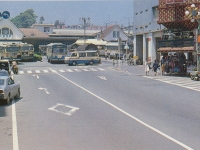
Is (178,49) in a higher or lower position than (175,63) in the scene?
higher

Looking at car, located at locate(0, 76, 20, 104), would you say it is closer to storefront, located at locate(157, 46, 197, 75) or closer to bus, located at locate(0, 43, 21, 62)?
storefront, located at locate(157, 46, 197, 75)

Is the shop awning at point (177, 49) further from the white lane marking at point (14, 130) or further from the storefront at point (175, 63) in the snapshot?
the white lane marking at point (14, 130)

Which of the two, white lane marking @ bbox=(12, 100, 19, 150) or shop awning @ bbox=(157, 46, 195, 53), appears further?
shop awning @ bbox=(157, 46, 195, 53)

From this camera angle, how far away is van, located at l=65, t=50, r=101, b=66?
61.1 m

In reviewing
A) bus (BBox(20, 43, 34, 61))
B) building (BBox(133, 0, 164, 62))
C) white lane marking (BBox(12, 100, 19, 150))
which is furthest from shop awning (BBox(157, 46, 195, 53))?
bus (BBox(20, 43, 34, 61))

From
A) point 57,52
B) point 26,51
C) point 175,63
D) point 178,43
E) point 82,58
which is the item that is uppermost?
point 178,43

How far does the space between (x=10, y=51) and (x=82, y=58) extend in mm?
11150

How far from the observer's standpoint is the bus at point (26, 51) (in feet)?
221

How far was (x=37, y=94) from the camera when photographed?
27312 millimetres

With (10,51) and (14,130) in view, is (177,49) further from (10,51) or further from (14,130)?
(10,51)

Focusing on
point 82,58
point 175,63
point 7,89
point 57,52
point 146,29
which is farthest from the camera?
point 57,52

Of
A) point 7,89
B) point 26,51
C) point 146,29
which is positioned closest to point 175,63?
point 146,29

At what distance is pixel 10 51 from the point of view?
64375mm

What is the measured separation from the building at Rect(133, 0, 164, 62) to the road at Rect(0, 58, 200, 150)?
28.1m
